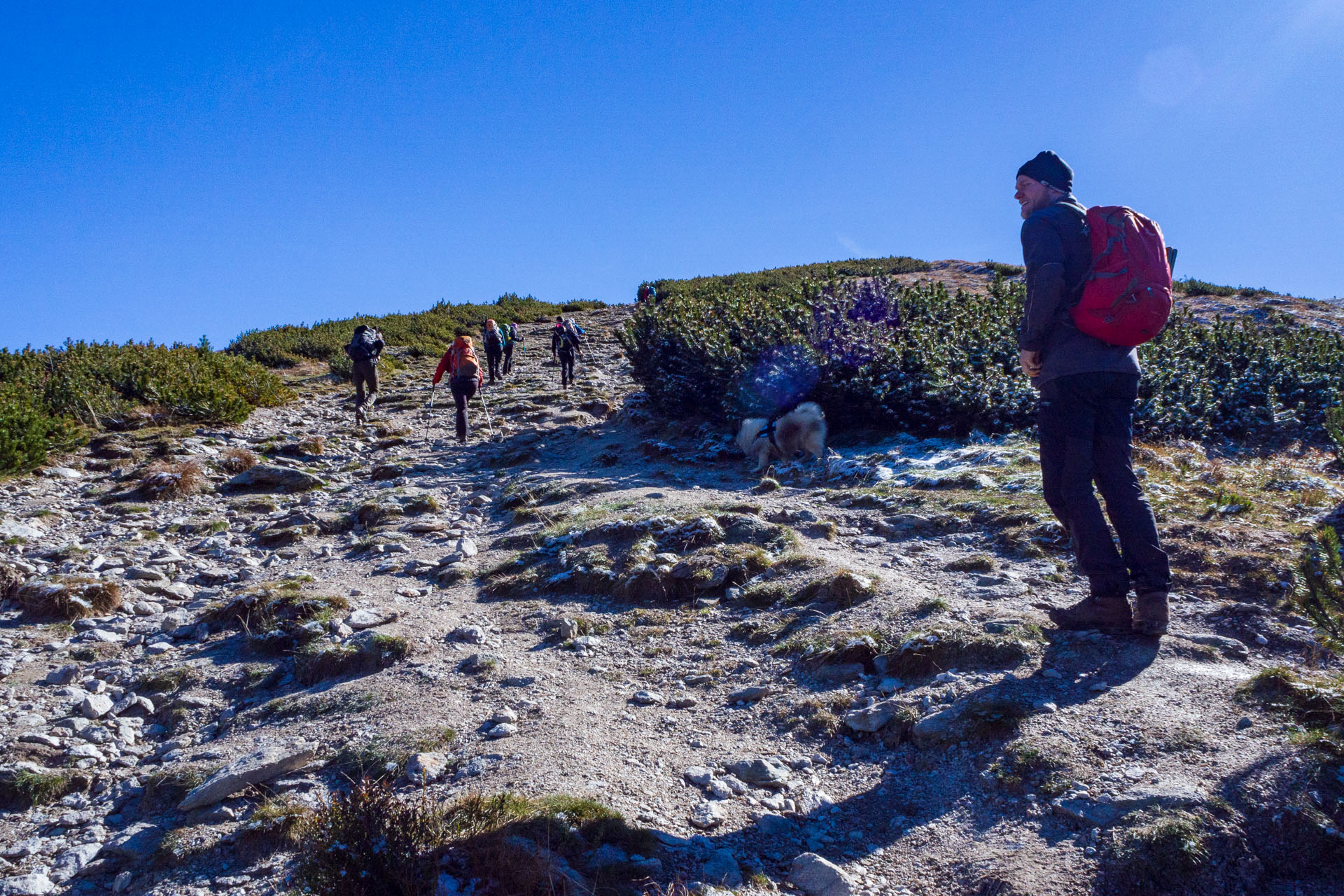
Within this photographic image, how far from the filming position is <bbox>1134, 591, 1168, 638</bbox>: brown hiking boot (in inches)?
142

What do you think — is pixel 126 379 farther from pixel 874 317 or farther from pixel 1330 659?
pixel 1330 659

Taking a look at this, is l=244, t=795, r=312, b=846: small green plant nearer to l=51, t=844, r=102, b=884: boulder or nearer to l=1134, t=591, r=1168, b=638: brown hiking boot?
l=51, t=844, r=102, b=884: boulder

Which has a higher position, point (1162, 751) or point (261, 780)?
point (1162, 751)

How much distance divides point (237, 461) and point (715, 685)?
9235mm

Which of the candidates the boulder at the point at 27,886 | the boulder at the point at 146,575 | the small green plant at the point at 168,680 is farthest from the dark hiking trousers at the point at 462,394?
the boulder at the point at 27,886

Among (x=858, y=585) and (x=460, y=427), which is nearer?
(x=858, y=585)

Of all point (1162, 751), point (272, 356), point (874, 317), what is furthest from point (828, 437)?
point (272, 356)

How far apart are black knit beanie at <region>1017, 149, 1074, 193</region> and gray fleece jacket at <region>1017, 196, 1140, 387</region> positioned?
133 mm

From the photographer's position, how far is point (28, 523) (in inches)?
328

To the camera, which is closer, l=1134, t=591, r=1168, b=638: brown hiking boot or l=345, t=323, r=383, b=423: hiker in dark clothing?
l=1134, t=591, r=1168, b=638: brown hiking boot

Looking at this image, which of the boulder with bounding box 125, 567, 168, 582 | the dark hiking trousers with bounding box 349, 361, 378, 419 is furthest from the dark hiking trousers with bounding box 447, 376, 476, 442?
the boulder with bounding box 125, 567, 168, 582

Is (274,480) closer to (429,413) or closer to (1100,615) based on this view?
(429,413)

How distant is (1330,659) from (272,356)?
22408mm

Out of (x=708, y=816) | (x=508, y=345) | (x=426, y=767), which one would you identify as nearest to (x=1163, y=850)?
(x=708, y=816)
